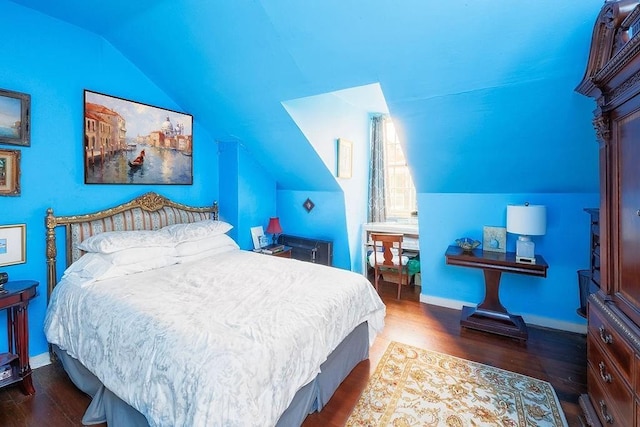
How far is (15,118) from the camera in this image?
227 cm

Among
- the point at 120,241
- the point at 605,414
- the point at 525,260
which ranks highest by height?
the point at 120,241

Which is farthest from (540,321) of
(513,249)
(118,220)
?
(118,220)

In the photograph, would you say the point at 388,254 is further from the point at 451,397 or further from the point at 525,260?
the point at 451,397

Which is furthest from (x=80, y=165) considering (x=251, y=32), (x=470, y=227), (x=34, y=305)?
(x=470, y=227)

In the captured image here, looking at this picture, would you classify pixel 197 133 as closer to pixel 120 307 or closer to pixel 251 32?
pixel 251 32

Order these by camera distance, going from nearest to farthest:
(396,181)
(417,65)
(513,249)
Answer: (417,65) → (513,249) → (396,181)

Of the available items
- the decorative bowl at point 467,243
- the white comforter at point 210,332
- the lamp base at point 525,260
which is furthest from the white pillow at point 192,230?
the lamp base at point 525,260

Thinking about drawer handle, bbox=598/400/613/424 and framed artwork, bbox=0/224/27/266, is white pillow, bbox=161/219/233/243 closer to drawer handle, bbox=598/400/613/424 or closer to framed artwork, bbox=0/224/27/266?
framed artwork, bbox=0/224/27/266

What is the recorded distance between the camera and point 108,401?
68.6 inches

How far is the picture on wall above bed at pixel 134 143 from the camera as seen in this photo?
108 inches

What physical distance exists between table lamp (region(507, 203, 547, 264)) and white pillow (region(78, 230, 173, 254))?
3.35 meters

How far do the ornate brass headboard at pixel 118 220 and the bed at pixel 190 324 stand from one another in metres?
0.01

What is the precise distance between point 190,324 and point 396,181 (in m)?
4.05

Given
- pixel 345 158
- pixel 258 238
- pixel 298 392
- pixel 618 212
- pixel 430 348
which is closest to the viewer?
pixel 618 212
